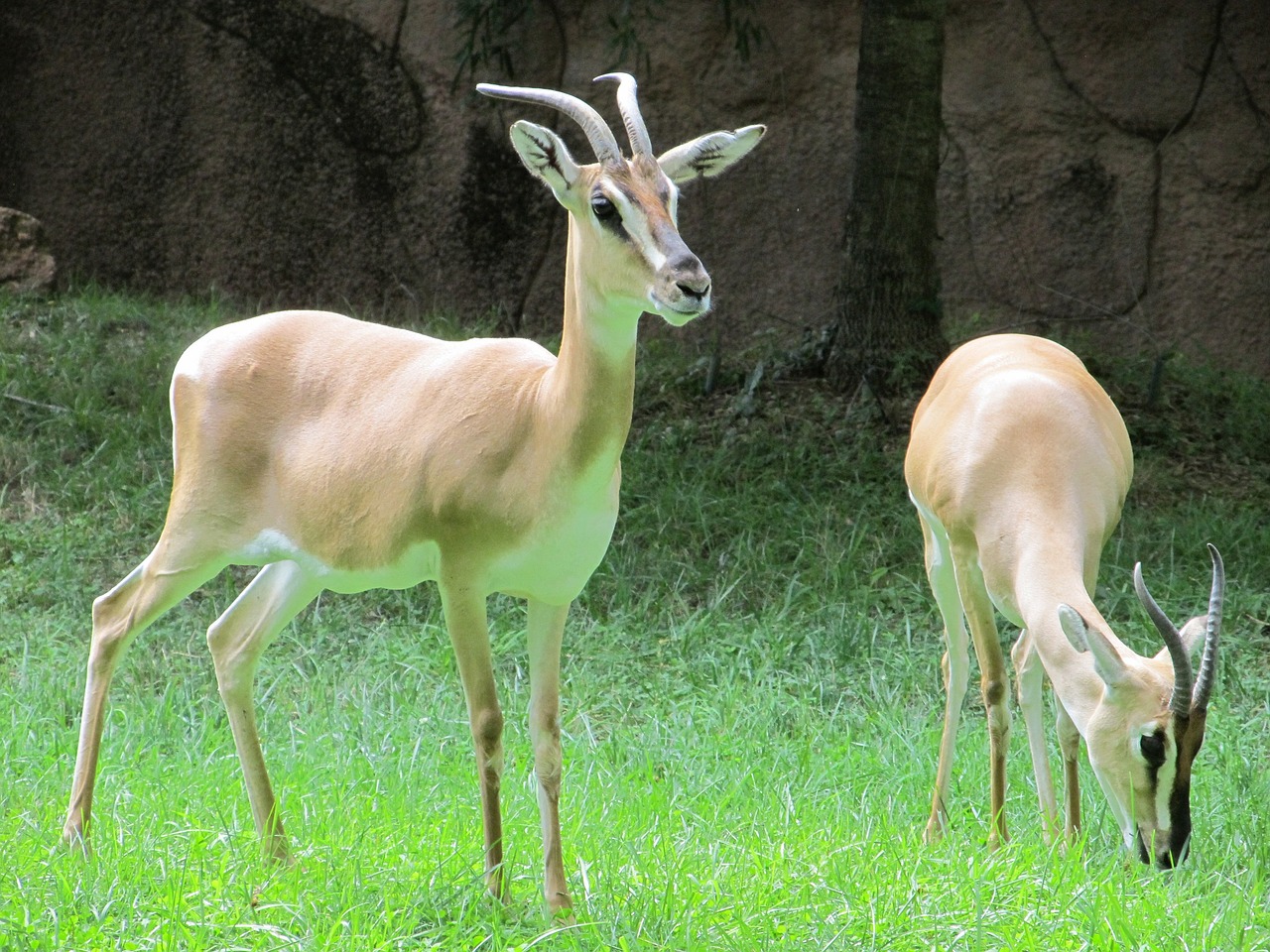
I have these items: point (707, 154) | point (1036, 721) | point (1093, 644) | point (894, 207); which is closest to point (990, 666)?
point (1036, 721)

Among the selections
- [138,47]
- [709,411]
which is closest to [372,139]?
[138,47]

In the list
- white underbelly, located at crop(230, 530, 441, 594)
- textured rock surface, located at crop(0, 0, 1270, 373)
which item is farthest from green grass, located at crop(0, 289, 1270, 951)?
textured rock surface, located at crop(0, 0, 1270, 373)

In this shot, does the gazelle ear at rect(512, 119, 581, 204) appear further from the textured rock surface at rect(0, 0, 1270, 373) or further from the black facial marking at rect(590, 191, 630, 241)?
the textured rock surface at rect(0, 0, 1270, 373)

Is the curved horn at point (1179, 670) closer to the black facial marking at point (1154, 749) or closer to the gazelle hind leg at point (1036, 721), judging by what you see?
the black facial marking at point (1154, 749)

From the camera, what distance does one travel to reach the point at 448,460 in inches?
125

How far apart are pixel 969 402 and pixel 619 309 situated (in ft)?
6.07

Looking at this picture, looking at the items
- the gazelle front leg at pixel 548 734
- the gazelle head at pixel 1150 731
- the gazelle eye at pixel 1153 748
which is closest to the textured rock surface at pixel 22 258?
the gazelle front leg at pixel 548 734

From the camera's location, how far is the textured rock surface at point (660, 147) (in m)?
8.56

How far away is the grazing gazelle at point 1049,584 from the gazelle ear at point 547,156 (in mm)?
1508

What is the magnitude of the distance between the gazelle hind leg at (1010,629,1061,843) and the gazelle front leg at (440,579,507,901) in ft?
5.14

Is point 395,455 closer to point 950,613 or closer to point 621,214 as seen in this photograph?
point 621,214

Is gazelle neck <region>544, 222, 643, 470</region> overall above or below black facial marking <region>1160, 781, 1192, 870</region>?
above

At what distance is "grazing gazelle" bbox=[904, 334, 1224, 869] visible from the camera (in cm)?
348

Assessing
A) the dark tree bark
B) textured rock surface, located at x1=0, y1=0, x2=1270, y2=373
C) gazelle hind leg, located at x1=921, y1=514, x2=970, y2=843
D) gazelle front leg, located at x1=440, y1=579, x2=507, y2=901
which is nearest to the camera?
gazelle front leg, located at x1=440, y1=579, x2=507, y2=901
